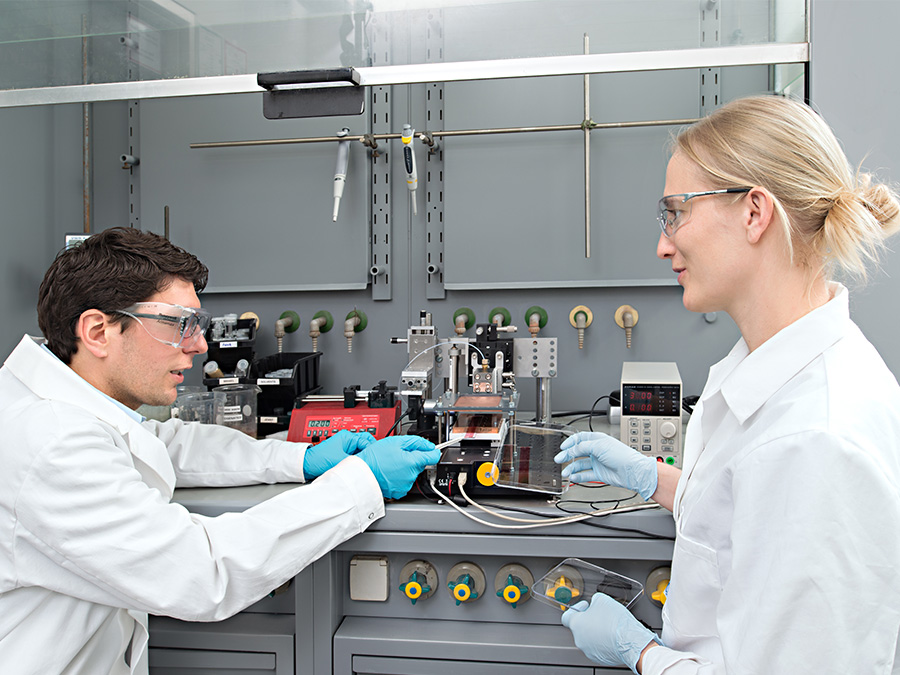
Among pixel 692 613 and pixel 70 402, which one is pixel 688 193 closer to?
pixel 692 613

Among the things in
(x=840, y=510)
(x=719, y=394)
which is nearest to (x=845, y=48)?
(x=719, y=394)

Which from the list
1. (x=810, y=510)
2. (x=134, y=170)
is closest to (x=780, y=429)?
(x=810, y=510)

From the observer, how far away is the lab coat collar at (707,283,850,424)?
32.1 inches

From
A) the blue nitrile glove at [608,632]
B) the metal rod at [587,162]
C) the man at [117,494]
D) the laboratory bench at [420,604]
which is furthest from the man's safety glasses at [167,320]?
the metal rod at [587,162]

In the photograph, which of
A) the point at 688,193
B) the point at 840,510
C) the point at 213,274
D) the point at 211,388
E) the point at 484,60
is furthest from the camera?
the point at 213,274

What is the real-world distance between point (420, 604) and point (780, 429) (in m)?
0.91

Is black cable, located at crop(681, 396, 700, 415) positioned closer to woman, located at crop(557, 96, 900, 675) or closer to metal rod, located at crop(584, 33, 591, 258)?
metal rod, located at crop(584, 33, 591, 258)

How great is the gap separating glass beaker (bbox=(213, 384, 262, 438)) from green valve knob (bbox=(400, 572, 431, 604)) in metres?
0.71

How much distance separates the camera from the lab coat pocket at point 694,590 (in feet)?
2.89

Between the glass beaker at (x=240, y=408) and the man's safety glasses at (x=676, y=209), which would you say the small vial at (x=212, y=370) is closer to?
the glass beaker at (x=240, y=408)

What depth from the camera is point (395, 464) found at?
4.17 ft

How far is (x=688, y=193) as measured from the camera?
0.93m

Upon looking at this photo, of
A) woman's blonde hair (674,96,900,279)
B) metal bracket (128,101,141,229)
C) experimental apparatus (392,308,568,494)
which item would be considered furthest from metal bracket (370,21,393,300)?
woman's blonde hair (674,96,900,279)

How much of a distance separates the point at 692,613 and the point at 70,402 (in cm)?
108
